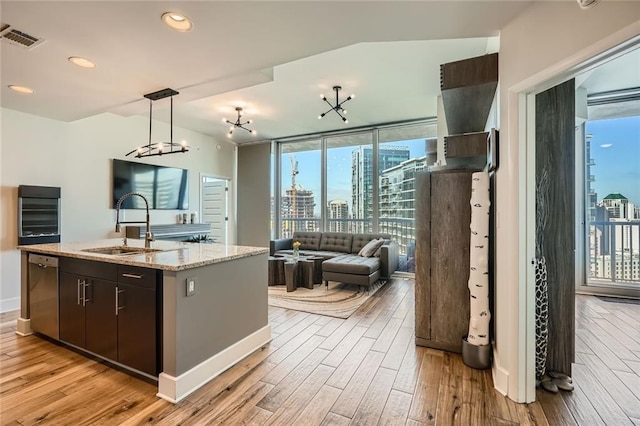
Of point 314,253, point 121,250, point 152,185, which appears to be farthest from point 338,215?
point 121,250

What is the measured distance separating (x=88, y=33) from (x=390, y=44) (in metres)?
2.70

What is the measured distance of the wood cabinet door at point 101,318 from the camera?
7.62 feet

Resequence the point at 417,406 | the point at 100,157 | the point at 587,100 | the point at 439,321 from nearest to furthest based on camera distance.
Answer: the point at 417,406 < the point at 439,321 < the point at 587,100 < the point at 100,157

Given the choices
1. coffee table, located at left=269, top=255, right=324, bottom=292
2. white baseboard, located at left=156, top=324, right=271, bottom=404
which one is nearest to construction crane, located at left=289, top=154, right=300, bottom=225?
coffee table, located at left=269, top=255, right=324, bottom=292

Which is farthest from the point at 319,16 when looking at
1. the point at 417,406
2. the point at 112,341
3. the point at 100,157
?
the point at 100,157

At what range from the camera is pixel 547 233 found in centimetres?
222

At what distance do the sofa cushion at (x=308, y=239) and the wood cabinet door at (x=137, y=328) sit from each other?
4337mm

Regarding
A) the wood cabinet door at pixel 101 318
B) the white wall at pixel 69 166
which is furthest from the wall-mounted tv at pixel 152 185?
the wood cabinet door at pixel 101 318

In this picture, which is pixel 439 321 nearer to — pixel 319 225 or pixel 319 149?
pixel 319 225

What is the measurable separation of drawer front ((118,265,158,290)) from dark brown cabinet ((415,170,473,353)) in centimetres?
227

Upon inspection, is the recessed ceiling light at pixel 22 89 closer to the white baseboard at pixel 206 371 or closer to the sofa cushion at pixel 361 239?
the white baseboard at pixel 206 371

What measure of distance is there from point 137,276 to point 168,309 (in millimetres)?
390

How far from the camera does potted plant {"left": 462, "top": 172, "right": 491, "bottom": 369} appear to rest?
239cm

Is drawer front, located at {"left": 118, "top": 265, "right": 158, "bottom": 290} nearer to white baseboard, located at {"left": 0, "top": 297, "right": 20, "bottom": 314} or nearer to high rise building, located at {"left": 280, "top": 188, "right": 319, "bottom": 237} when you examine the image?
white baseboard, located at {"left": 0, "top": 297, "right": 20, "bottom": 314}
